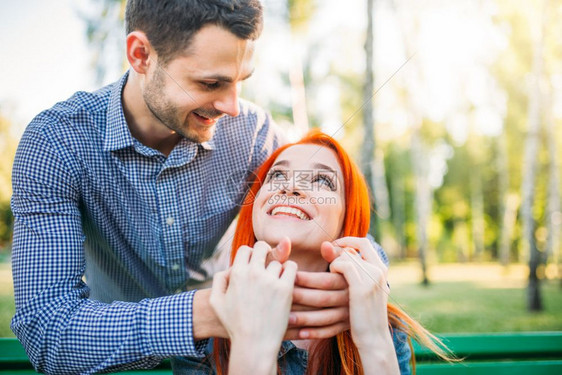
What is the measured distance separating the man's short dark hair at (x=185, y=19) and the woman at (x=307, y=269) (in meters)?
0.78

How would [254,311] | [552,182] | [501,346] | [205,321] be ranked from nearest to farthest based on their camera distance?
[254,311] → [205,321] → [501,346] → [552,182]

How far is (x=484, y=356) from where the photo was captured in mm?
2689

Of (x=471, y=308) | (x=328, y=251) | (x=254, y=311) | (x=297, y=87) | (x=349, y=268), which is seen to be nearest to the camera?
(x=254, y=311)

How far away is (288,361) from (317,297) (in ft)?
1.86

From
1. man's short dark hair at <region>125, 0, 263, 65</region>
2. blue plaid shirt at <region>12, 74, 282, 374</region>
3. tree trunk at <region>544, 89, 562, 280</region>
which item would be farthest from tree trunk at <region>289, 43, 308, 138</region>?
man's short dark hair at <region>125, 0, 263, 65</region>

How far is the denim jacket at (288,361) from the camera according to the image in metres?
2.08

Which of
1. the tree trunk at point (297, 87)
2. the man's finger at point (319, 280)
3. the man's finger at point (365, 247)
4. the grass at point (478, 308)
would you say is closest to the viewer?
the man's finger at point (319, 280)

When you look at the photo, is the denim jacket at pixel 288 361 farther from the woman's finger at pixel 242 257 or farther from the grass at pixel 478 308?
the grass at pixel 478 308

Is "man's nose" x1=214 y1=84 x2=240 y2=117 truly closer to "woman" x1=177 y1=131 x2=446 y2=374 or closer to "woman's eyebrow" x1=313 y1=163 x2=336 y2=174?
"woman" x1=177 y1=131 x2=446 y2=374

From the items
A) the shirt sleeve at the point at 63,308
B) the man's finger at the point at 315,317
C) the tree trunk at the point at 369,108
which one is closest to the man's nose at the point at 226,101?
the shirt sleeve at the point at 63,308

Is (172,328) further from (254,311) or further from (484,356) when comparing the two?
(484,356)

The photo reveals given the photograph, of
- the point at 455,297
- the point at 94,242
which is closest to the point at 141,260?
the point at 94,242

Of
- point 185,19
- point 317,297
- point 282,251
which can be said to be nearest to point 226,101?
point 185,19

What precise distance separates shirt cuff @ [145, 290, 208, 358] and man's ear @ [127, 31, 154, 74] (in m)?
1.50
